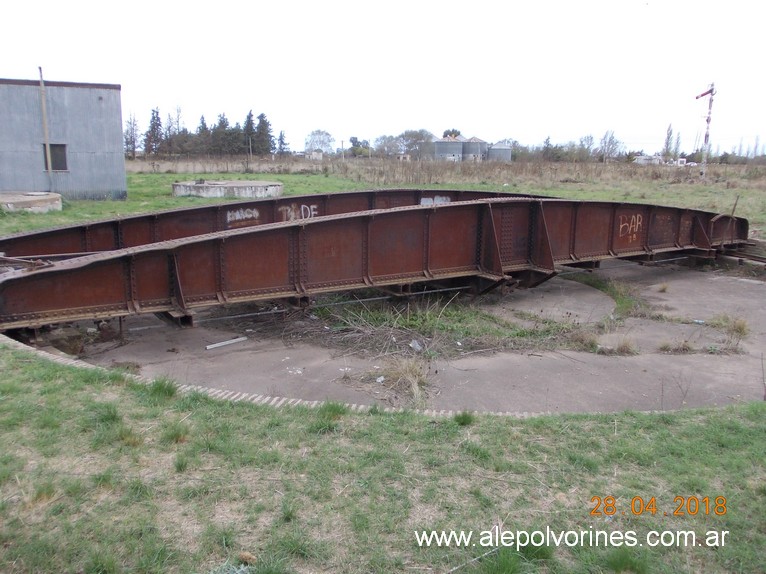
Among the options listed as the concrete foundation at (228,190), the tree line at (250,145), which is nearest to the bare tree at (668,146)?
the tree line at (250,145)

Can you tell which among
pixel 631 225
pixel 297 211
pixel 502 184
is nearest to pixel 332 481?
pixel 297 211

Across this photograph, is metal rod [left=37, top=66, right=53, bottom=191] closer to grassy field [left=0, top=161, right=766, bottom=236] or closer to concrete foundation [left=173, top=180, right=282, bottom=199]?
grassy field [left=0, top=161, right=766, bottom=236]

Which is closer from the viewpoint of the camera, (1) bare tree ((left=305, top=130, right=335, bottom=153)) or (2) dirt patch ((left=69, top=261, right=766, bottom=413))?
(2) dirt patch ((left=69, top=261, right=766, bottom=413))

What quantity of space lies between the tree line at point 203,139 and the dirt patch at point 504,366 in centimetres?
5963

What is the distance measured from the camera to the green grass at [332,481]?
318cm

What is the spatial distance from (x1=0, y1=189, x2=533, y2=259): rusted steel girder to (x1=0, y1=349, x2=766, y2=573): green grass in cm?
437

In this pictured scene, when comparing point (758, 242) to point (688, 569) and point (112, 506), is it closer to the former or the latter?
point (688, 569)

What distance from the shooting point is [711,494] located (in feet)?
12.7

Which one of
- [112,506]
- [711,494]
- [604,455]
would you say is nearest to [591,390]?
[604,455]

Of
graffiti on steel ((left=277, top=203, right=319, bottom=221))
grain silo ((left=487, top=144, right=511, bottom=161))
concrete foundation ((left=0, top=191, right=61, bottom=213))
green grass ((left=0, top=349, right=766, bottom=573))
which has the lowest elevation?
green grass ((left=0, top=349, right=766, bottom=573))

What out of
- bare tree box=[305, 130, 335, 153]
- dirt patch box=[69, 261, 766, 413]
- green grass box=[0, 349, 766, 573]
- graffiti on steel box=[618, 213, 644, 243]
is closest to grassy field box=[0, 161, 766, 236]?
graffiti on steel box=[618, 213, 644, 243]

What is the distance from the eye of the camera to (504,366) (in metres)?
7.24

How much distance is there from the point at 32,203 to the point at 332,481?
1714 cm

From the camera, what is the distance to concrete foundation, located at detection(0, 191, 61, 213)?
17.0 meters
